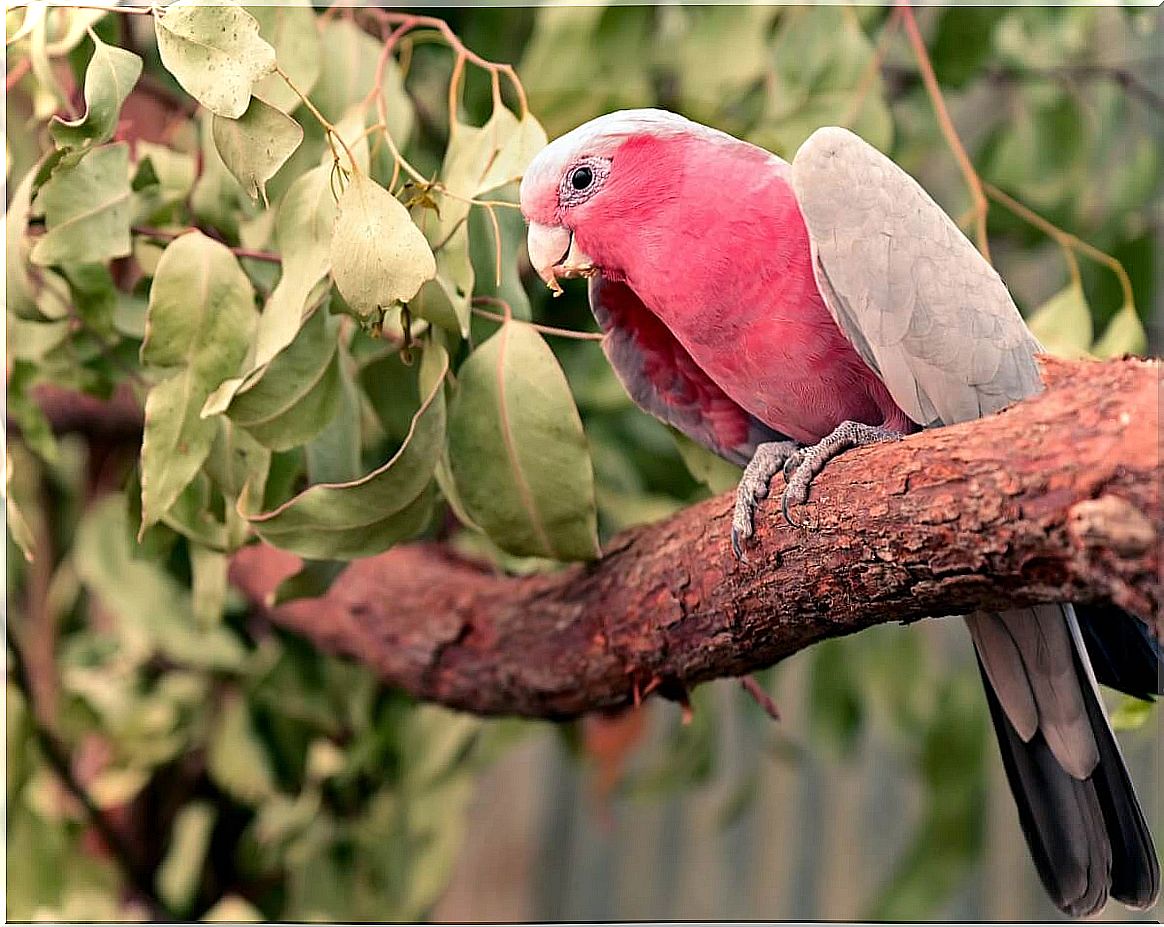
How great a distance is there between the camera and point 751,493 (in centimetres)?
75

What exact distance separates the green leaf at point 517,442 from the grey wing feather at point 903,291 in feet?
0.68

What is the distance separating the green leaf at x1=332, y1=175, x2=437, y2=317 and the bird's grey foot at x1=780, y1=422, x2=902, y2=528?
26 centimetres

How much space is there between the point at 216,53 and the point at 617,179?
0.26 meters

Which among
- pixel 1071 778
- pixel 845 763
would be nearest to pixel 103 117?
pixel 1071 778

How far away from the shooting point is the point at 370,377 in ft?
2.95

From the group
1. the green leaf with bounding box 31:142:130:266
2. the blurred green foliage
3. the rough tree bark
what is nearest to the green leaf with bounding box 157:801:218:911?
the blurred green foliage

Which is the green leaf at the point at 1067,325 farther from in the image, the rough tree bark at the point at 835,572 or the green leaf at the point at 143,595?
the green leaf at the point at 143,595

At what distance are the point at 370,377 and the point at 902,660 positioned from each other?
95cm

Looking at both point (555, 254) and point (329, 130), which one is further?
point (555, 254)

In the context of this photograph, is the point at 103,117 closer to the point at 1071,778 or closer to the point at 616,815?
the point at 1071,778

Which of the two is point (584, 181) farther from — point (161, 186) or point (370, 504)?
point (161, 186)

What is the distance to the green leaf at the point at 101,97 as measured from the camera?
2.19 ft

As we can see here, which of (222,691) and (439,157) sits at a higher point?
(439,157)

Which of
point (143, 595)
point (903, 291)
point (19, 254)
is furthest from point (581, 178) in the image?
point (143, 595)
